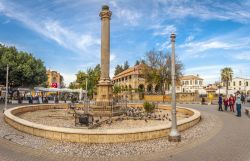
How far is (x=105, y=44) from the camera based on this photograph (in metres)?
19.2

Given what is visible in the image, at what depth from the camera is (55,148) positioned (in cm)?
894

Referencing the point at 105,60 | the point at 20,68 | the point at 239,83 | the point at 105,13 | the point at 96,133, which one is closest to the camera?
the point at 96,133

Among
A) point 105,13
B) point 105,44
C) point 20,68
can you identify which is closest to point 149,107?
point 105,44

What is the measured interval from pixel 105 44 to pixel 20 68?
2873 centimetres

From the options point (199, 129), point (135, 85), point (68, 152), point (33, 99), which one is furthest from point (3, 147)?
point (135, 85)

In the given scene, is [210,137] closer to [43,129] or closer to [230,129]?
[230,129]

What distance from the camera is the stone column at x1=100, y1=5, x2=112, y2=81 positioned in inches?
750

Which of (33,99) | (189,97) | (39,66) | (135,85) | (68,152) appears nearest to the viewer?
(68,152)

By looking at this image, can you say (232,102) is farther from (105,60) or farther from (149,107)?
(105,60)

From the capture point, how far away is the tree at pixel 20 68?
41.4m

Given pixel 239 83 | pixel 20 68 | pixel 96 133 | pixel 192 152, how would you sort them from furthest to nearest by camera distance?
pixel 239 83
pixel 20 68
pixel 96 133
pixel 192 152

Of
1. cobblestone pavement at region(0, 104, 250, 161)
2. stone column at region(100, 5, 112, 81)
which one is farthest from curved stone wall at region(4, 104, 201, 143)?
stone column at region(100, 5, 112, 81)

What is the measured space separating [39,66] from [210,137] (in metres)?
42.9

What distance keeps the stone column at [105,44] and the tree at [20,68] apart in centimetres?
2725
